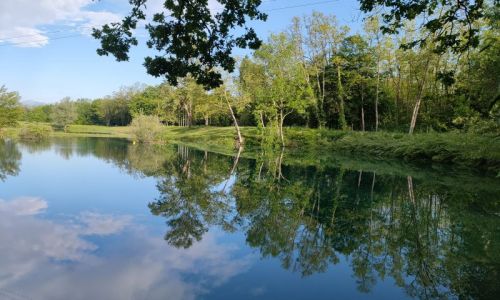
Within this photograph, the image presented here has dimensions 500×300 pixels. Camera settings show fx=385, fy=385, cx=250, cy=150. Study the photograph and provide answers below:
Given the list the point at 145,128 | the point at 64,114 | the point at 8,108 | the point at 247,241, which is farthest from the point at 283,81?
the point at 64,114

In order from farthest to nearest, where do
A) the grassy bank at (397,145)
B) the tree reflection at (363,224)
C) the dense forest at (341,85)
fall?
the dense forest at (341,85) → the grassy bank at (397,145) → the tree reflection at (363,224)

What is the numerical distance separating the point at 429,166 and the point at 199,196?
46.3 feet

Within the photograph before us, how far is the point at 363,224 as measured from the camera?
7.72 meters

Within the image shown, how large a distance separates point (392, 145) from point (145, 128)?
2518 cm

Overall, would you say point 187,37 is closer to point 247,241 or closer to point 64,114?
point 247,241

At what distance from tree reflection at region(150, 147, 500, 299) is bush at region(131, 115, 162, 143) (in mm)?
27516

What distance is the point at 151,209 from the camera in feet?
30.1

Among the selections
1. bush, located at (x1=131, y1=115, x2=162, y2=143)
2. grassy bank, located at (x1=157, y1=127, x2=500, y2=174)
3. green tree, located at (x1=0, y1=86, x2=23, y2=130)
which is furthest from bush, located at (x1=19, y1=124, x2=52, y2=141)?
grassy bank, located at (x1=157, y1=127, x2=500, y2=174)

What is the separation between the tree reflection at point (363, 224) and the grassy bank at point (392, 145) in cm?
543

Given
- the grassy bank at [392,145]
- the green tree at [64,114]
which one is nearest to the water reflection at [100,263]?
the grassy bank at [392,145]

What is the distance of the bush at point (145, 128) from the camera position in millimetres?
40219

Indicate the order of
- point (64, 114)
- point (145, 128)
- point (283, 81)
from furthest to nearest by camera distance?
point (64, 114), point (145, 128), point (283, 81)

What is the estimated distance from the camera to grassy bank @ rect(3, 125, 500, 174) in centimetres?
1762

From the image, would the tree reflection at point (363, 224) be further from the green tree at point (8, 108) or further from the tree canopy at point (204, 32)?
the green tree at point (8, 108)
